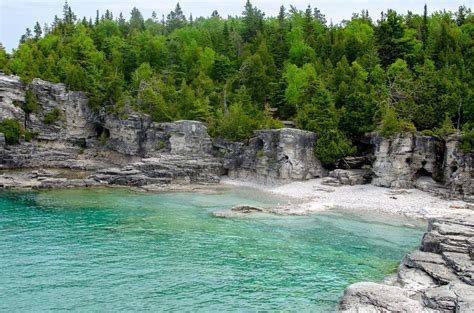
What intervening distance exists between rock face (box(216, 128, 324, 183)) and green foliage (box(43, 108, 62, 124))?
103 feet

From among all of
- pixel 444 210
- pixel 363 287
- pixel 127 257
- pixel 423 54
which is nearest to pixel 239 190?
pixel 444 210

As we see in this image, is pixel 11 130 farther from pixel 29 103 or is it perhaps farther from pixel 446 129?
pixel 446 129

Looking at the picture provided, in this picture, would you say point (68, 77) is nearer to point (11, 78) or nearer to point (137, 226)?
point (11, 78)

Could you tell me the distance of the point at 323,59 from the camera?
77.8 meters

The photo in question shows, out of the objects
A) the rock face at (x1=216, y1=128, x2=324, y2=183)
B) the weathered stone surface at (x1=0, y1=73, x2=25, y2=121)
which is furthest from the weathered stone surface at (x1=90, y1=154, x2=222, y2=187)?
the weathered stone surface at (x1=0, y1=73, x2=25, y2=121)

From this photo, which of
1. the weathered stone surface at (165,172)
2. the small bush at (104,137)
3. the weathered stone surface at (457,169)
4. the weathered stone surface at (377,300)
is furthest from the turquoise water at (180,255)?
the small bush at (104,137)

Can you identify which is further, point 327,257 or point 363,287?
point 327,257

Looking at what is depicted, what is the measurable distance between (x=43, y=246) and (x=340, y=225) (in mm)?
21420

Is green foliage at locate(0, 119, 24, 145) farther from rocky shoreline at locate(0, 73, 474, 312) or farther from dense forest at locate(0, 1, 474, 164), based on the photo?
dense forest at locate(0, 1, 474, 164)

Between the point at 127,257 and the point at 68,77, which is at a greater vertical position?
the point at 68,77

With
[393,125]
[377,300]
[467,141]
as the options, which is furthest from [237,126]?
[377,300]

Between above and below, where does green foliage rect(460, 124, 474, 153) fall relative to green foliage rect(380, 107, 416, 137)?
below

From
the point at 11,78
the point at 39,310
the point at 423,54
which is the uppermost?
the point at 423,54

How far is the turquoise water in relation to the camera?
20.9 meters
